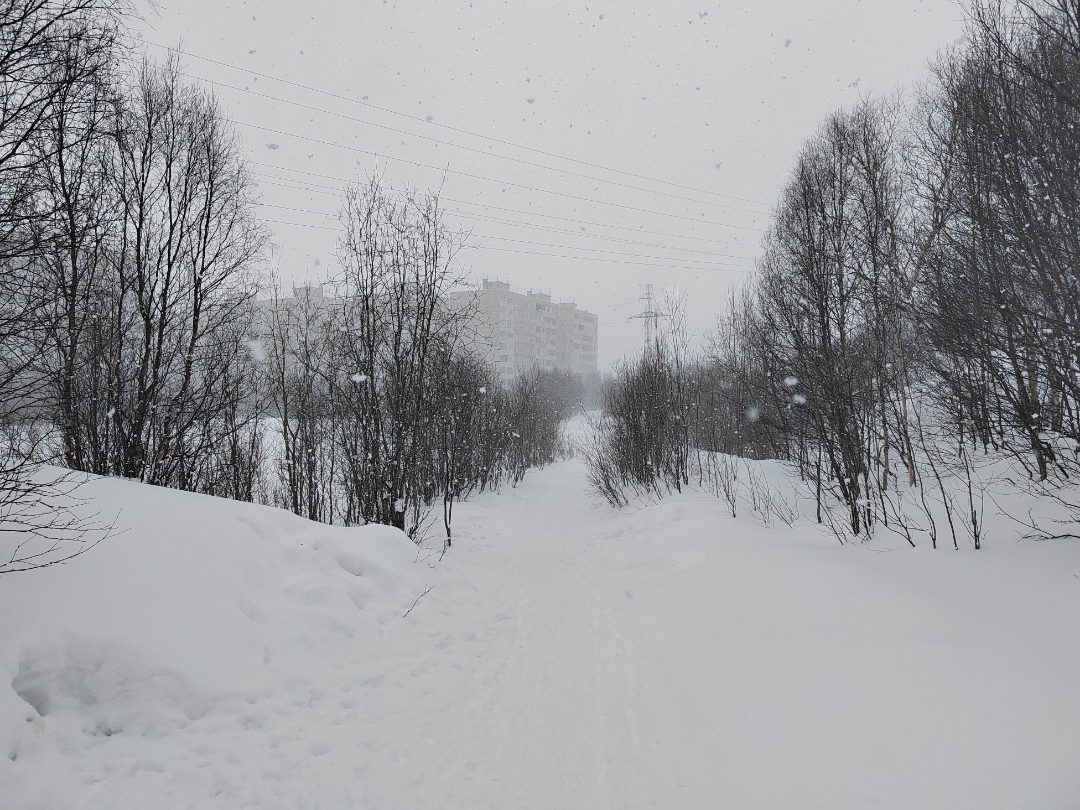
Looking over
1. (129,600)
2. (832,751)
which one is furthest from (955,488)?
(129,600)

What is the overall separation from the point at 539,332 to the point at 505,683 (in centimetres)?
8563

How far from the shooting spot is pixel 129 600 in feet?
11.7

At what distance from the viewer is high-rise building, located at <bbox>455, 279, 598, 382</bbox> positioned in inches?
2948

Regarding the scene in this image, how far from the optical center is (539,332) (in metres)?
88.6

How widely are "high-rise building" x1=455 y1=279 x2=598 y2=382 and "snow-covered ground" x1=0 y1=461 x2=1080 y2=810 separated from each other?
207 feet

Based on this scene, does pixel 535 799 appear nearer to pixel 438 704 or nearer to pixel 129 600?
pixel 438 704

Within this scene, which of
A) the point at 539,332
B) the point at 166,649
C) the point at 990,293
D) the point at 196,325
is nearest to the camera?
the point at 166,649

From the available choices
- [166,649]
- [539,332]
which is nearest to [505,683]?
[166,649]

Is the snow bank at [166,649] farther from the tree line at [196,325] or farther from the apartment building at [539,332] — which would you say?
the apartment building at [539,332]

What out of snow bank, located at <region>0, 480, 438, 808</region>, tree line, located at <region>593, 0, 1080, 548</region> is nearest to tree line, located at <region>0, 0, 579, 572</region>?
snow bank, located at <region>0, 480, 438, 808</region>

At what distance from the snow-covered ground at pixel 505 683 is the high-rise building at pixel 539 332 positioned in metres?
63.0

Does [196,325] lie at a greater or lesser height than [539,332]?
lesser

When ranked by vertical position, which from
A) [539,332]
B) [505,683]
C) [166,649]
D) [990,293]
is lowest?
[505,683]

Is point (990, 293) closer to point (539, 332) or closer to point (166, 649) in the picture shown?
point (166, 649)
